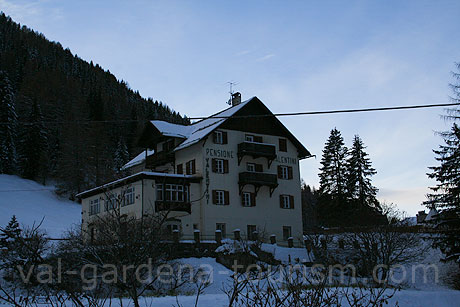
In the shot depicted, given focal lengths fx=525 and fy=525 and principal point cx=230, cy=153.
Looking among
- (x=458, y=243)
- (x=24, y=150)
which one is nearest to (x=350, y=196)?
(x=458, y=243)

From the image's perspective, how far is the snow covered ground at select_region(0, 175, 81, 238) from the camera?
56.5 metres

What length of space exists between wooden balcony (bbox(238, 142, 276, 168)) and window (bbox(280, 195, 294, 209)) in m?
3.82

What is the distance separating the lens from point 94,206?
44531mm

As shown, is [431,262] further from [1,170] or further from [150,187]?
[1,170]

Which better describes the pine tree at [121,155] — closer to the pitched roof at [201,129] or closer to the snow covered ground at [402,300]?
the pitched roof at [201,129]

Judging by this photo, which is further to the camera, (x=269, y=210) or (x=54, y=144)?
(x=54, y=144)

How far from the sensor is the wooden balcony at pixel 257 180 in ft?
141

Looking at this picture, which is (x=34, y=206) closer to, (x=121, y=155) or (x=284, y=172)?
(x=121, y=155)

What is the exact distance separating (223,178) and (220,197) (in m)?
1.62

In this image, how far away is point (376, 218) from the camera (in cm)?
4375

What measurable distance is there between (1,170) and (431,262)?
2153 inches

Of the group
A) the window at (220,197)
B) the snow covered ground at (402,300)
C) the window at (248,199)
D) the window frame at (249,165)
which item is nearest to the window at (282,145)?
the window frame at (249,165)

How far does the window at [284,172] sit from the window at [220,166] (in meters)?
5.89

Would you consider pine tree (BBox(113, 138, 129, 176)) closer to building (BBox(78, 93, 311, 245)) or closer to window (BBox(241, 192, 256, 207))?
building (BBox(78, 93, 311, 245))
